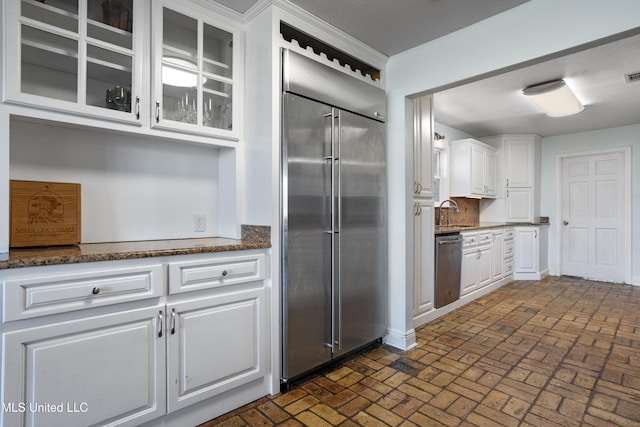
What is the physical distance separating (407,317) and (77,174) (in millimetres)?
2524

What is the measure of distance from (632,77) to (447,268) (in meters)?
2.58

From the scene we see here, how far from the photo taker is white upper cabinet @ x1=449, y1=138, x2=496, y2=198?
4.83 meters

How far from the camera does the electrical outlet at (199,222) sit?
229cm

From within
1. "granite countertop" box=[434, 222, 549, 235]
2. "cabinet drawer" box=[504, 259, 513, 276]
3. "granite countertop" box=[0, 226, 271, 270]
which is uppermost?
"granite countertop" box=[434, 222, 549, 235]

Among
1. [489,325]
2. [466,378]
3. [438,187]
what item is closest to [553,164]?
[438,187]

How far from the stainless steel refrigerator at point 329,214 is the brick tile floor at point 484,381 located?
0.22 meters

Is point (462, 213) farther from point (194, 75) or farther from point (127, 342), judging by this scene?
point (127, 342)

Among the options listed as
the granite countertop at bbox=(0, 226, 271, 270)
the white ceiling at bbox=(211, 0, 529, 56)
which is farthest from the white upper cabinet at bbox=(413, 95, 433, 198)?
the granite countertop at bbox=(0, 226, 271, 270)

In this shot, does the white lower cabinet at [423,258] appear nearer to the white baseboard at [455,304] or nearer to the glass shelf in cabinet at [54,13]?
the white baseboard at [455,304]

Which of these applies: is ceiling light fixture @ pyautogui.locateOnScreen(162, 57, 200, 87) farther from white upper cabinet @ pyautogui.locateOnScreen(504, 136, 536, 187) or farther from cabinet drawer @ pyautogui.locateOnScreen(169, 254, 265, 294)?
white upper cabinet @ pyautogui.locateOnScreen(504, 136, 536, 187)

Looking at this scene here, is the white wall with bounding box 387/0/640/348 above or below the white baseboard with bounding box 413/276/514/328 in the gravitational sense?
above

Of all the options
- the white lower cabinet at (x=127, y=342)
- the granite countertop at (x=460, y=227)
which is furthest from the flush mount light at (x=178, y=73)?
the granite countertop at (x=460, y=227)

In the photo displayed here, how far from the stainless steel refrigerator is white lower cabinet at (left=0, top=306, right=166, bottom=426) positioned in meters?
0.76

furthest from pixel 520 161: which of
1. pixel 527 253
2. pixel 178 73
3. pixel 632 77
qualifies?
pixel 178 73
